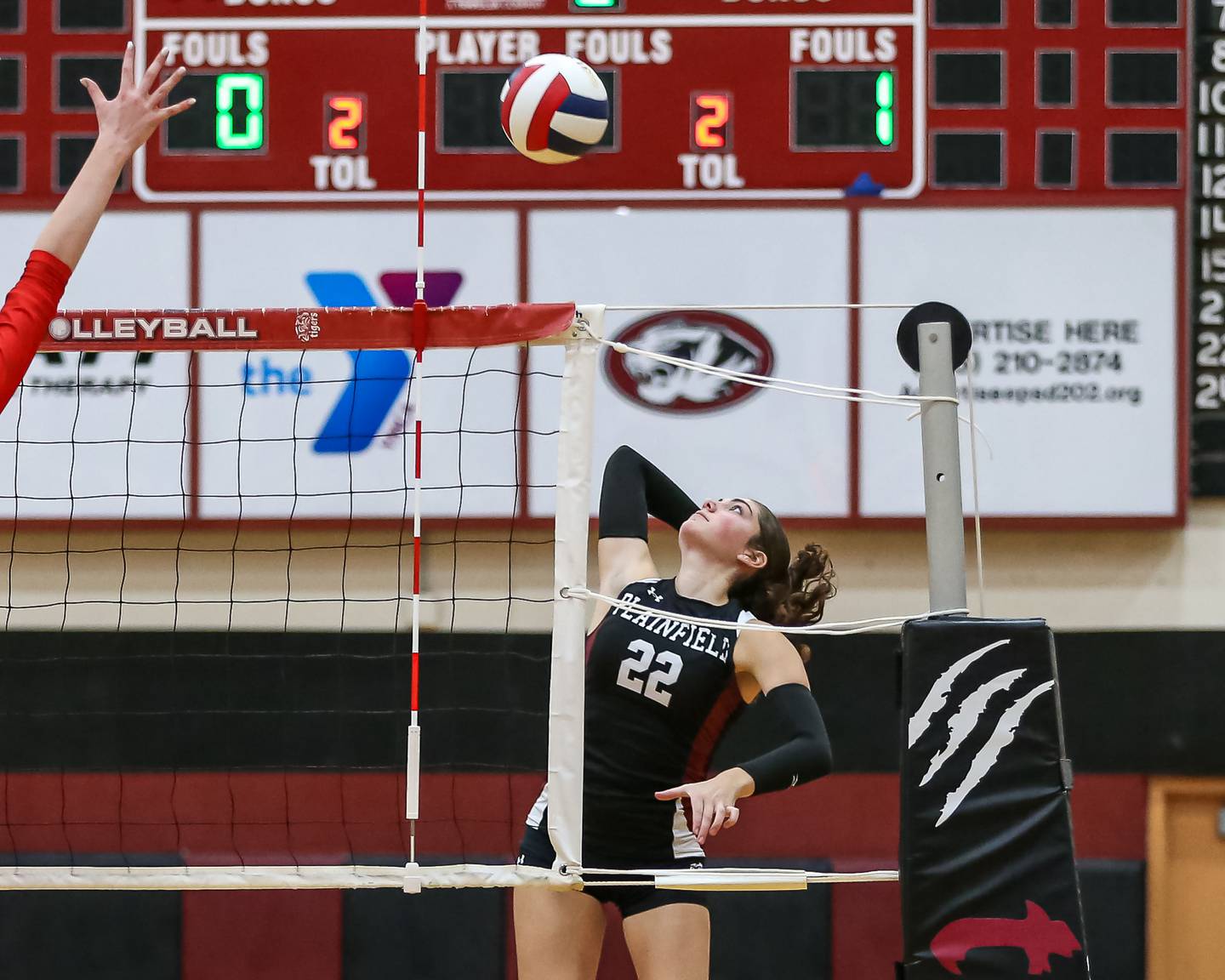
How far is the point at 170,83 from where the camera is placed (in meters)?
2.07

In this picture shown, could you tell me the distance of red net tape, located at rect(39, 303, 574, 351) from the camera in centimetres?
321

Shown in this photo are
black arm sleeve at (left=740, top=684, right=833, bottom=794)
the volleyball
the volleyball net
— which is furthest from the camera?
the volleyball net

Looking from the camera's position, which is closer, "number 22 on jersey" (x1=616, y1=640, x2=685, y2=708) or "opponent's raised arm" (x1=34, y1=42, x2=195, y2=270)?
"opponent's raised arm" (x1=34, y1=42, x2=195, y2=270)

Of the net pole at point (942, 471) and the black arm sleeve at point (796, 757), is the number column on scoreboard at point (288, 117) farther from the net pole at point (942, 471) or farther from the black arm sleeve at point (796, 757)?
the black arm sleeve at point (796, 757)

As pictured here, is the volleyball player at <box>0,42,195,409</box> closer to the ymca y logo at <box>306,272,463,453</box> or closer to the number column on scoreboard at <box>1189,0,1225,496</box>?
the ymca y logo at <box>306,272,463,453</box>

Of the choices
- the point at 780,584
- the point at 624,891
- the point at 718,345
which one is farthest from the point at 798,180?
the point at 624,891

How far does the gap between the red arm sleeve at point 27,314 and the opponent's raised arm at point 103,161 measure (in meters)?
0.03

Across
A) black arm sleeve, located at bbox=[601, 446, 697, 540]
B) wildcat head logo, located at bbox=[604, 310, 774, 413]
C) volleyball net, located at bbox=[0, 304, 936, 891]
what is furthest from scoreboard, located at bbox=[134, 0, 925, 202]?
black arm sleeve, located at bbox=[601, 446, 697, 540]

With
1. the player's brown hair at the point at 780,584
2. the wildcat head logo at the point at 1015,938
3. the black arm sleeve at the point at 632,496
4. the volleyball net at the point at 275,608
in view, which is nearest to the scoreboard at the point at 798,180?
the volleyball net at the point at 275,608

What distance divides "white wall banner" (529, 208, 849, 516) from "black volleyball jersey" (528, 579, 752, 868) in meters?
1.92

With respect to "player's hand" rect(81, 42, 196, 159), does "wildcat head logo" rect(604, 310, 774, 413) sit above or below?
above

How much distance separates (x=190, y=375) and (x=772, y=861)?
2.93 meters

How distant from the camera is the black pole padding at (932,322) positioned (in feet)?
10.1

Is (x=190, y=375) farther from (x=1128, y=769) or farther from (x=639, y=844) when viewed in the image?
(x=1128, y=769)
